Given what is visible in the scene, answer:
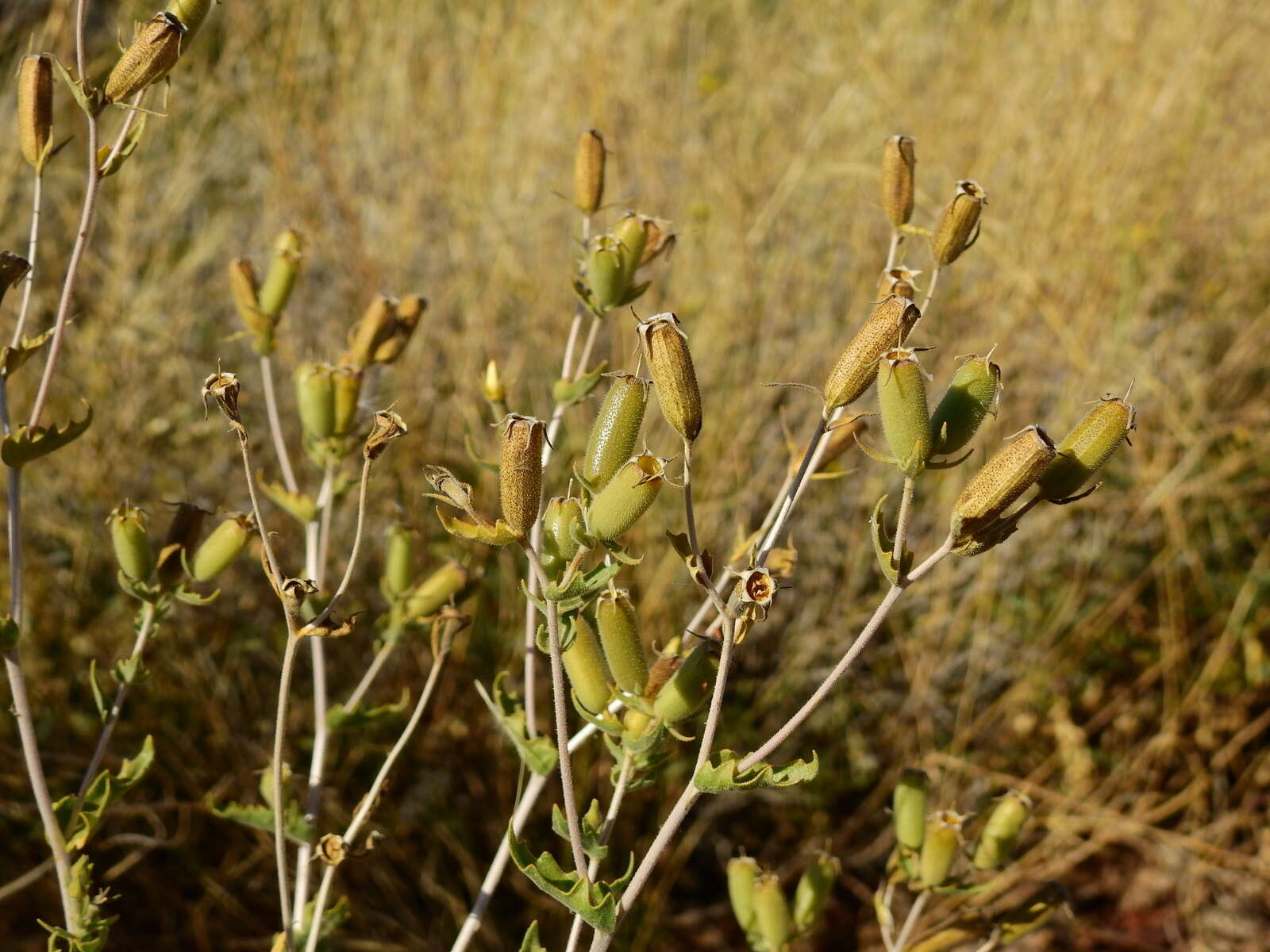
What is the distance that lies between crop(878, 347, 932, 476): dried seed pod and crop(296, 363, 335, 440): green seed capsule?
69 centimetres

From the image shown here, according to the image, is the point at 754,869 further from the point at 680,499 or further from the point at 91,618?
the point at 91,618

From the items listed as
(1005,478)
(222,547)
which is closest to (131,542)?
(222,547)

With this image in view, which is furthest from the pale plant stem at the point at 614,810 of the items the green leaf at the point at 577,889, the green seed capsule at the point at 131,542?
the green seed capsule at the point at 131,542

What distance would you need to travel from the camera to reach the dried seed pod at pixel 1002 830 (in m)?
1.38

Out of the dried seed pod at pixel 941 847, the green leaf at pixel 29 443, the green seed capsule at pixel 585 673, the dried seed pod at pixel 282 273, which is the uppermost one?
the dried seed pod at pixel 282 273

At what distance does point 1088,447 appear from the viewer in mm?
993

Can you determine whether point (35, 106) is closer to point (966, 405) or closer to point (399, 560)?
point (399, 560)

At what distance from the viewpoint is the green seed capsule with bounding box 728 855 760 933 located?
4.59 ft

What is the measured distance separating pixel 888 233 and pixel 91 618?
2125 millimetres

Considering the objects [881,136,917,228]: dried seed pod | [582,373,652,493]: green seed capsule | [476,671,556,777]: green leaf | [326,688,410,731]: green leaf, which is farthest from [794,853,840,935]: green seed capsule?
[881,136,917,228]: dried seed pod

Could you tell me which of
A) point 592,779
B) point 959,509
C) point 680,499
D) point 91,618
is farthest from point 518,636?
point 959,509

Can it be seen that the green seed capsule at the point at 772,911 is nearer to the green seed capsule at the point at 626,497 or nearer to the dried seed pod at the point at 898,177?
the green seed capsule at the point at 626,497

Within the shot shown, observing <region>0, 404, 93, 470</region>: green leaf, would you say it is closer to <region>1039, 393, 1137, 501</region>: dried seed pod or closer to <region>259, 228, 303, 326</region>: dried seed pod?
<region>259, 228, 303, 326</region>: dried seed pod

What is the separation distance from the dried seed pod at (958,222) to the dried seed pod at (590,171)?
17.9 inches
